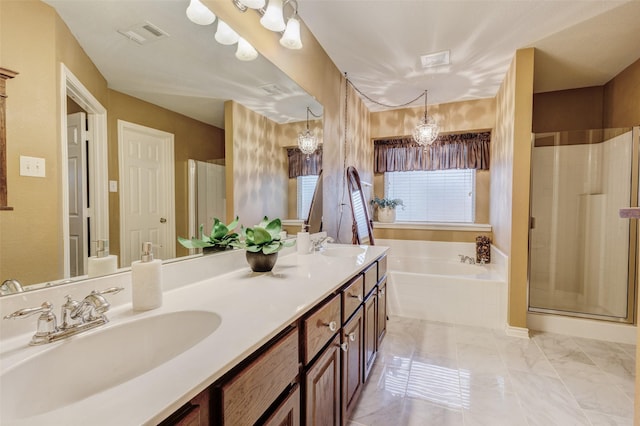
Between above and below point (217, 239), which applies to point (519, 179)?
above

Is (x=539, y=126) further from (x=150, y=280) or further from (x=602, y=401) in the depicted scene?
Result: (x=150, y=280)

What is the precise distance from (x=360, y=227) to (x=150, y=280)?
2629 millimetres

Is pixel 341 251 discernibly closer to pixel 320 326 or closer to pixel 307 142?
pixel 307 142

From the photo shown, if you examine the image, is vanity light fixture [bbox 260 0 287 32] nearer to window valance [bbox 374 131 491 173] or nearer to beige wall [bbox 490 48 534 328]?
beige wall [bbox 490 48 534 328]

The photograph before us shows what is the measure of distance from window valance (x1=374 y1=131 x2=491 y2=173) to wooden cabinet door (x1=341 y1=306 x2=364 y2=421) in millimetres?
2931

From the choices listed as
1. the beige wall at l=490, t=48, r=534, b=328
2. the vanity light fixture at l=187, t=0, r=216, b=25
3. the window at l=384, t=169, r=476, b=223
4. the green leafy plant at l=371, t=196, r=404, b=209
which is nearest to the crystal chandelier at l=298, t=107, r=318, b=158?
the vanity light fixture at l=187, t=0, r=216, b=25

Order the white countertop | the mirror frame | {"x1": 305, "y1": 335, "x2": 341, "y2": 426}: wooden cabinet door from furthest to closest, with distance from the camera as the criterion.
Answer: the mirror frame → {"x1": 305, "y1": 335, "x2": 341, "y2": 426}: wooden cabinet door → the white countertop

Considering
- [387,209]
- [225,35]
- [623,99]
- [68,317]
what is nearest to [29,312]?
[68,317]

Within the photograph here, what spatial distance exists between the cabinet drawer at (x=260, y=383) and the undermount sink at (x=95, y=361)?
0.62 ft

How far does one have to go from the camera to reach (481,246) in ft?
11.4

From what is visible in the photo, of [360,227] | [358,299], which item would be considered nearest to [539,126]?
[360,227]

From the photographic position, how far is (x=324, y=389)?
1.10m

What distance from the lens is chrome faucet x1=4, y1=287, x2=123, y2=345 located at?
66 cm

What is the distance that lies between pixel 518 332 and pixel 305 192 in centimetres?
225
